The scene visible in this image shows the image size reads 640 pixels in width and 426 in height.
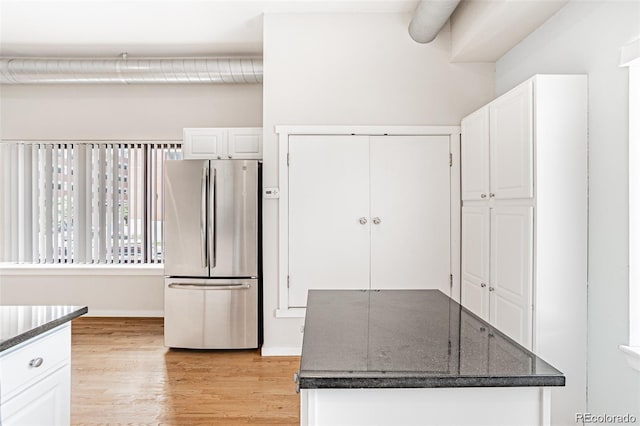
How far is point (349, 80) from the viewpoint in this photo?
3781 mm

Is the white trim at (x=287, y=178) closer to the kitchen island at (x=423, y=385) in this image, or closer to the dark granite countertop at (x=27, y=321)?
the dark granite countertop at (x=27, y=321)

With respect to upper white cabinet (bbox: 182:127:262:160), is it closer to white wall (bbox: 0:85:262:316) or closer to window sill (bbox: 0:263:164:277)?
A: white wall (bbox: 0:85:262:316)

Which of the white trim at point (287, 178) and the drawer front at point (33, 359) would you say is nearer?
the drawer front at point (33, 359)

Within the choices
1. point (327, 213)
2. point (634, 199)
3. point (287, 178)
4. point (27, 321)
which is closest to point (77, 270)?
point (287, 178)

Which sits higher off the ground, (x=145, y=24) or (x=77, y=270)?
(x=145, y=24)

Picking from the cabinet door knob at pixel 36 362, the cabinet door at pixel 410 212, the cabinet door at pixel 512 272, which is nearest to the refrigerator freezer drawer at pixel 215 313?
the cabinet door at pixel 410 212

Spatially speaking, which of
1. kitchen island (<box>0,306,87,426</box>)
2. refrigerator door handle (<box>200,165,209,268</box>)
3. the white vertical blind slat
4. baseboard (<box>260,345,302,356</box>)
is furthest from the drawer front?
the white vertical blind slat

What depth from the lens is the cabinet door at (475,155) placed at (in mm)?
3176

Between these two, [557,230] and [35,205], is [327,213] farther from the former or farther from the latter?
[35,205]

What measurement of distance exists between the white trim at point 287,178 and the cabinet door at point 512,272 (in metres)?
0.75

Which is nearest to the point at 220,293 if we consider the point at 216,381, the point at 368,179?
the point at 216,381

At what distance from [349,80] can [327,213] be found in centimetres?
115

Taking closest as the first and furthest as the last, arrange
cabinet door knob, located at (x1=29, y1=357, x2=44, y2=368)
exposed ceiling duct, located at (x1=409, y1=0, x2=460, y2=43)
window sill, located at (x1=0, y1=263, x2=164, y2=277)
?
cabinet door knob, located at (x1=29, y1=357, x2=44, y2=368)
exposed ceiling duct, located at (x1=409, y1=0, x2=460, y2=43)
window sill, located at (x1=0, y1=263, x2=164, y2=277)

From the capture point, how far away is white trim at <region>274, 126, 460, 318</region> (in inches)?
148
